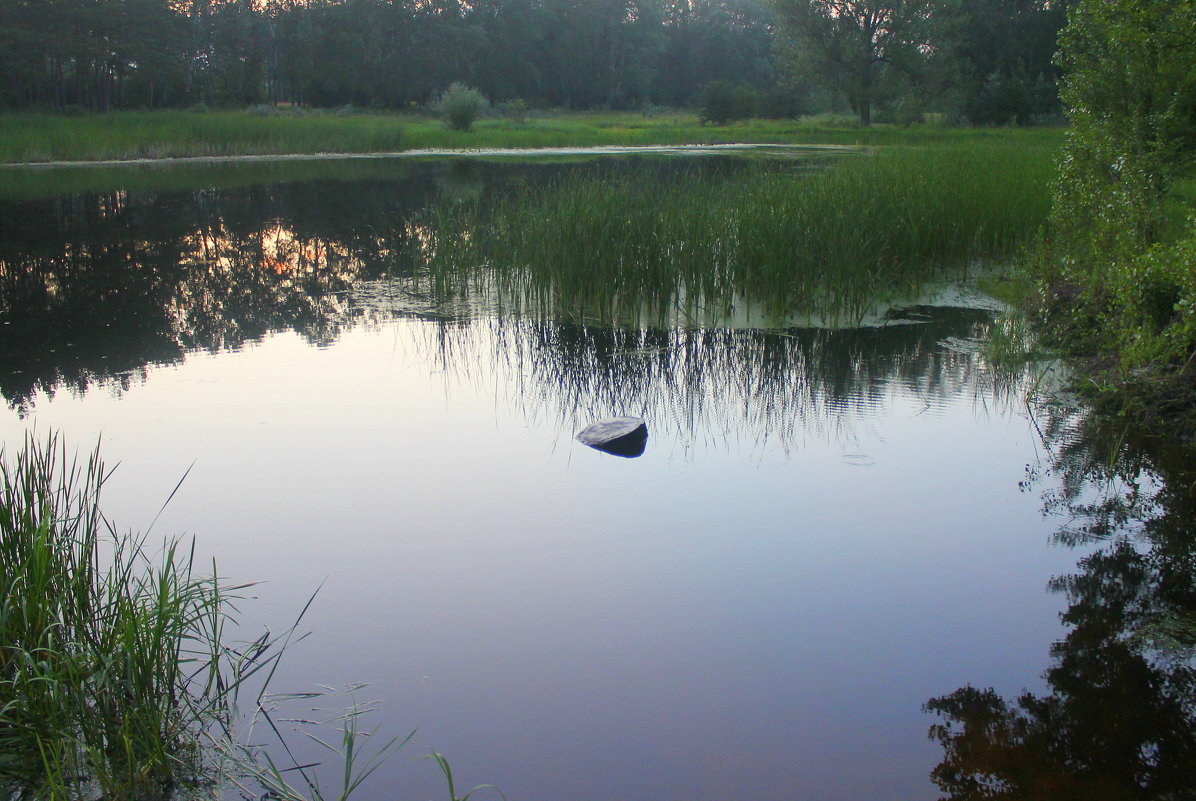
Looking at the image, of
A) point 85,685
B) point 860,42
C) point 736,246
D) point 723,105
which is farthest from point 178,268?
point 723,105

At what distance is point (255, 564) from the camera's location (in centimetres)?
317

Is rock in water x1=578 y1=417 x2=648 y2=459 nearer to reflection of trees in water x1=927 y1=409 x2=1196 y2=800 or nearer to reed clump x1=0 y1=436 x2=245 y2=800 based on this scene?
reflection of trees in water x1=927 y1=409 x2=1196 y2=800

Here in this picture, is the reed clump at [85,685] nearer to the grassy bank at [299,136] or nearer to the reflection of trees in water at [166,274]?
the reflection of trees in water at [166,274]

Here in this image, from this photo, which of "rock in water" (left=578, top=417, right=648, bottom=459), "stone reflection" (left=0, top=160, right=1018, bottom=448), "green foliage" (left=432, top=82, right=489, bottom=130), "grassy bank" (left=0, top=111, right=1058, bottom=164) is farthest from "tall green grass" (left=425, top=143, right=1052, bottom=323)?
"green foliage" (left=432, top=82, right=489, bottom=130)

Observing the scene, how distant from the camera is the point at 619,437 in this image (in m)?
4.31

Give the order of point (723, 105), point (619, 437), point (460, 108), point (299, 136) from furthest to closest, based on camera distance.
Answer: point (723, 105) < point (460, 108) < point (299, 136) < point (619, 437)

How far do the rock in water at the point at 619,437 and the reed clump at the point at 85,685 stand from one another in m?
2.16

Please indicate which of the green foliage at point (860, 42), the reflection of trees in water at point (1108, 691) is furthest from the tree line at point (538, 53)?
the reflection of trees in water at point (1108, 691)

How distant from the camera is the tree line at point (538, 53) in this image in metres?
31.4

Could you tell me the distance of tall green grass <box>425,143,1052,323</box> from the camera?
6.51 metres

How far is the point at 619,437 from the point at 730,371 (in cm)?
137

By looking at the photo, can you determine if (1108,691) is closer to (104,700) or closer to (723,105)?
(104,700)

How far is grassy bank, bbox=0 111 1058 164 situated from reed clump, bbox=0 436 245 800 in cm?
2051

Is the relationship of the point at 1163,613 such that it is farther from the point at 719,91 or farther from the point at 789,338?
the point at 719,91
